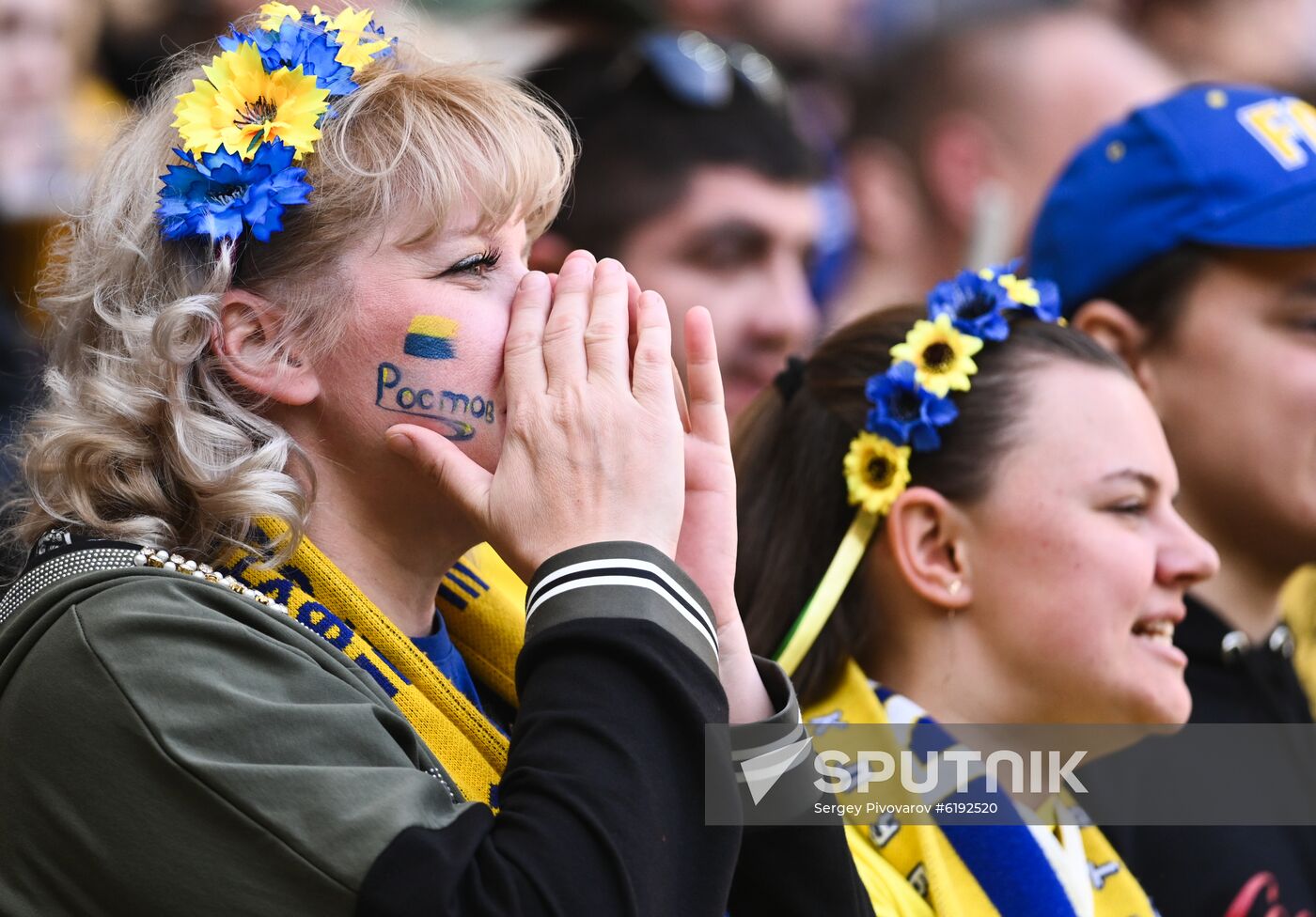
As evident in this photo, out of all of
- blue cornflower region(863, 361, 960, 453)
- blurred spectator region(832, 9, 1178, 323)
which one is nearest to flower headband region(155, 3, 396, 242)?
blue cornflower region(863, 361, 960, 453)

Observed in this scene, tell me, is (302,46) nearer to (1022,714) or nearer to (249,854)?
(249,854)

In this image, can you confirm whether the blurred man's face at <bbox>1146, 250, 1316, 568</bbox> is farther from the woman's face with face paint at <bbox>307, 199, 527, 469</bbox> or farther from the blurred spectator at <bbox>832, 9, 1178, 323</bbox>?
the blurred spectator at <bbox>832, 9, 1178, 323</bbox>

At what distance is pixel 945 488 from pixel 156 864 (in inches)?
57.8

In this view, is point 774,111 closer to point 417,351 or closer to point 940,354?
point 940,354

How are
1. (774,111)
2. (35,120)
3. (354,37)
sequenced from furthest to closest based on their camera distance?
(35,120) → (774,111) → (354,37)

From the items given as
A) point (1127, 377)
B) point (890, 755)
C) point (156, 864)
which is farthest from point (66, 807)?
point (1127, 377)

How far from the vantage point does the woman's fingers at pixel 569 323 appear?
6.39 feet

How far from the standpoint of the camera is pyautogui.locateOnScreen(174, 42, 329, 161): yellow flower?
6.52 ft

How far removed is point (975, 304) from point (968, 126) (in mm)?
3590

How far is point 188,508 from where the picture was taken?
196 centimetres

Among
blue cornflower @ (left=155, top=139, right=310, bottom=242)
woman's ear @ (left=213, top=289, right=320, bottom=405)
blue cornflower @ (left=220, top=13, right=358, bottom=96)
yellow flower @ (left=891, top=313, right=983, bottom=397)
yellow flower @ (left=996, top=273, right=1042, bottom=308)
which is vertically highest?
blue cornflower @ (left=220, top=13, right=358, bottom=96)

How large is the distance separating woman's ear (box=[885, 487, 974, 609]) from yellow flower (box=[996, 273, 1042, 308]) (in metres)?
0.42

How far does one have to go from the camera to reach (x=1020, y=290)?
2.78 metres

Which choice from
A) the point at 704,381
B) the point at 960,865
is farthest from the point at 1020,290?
the point at 960,865
